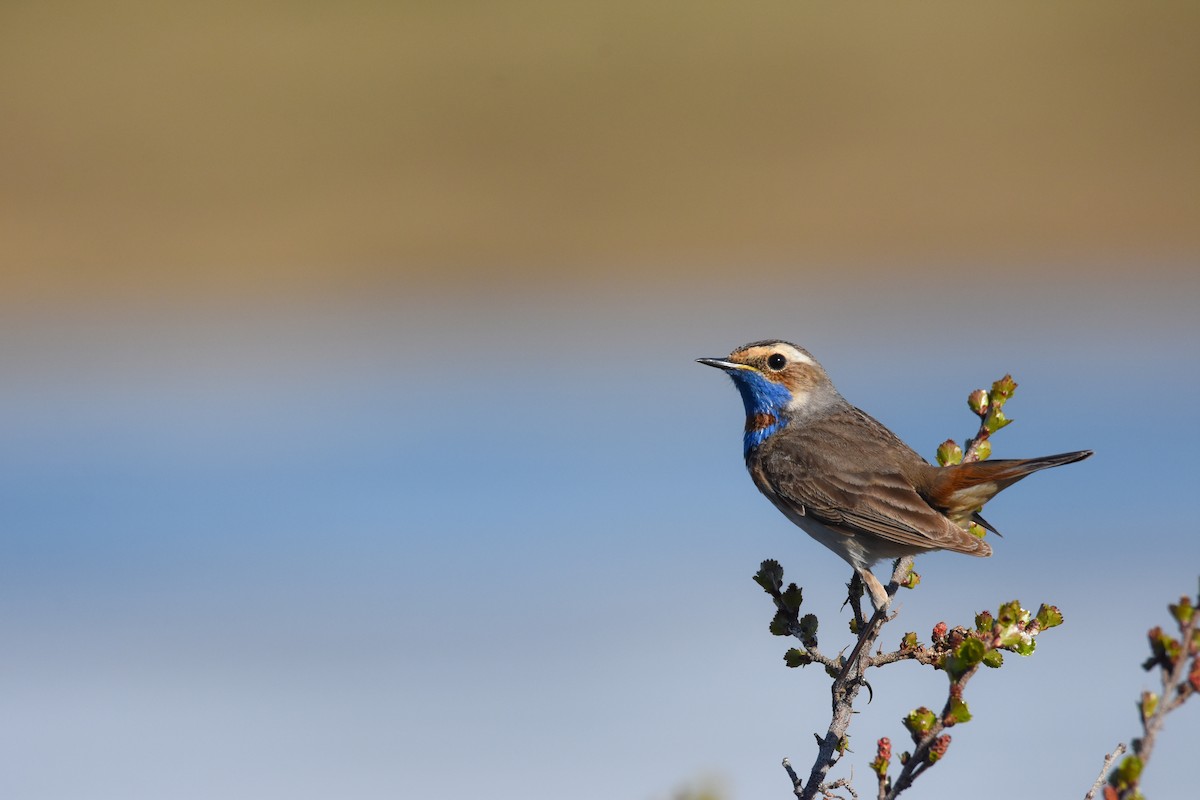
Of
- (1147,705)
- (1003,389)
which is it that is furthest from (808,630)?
(1147,705)

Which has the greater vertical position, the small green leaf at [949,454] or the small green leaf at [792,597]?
the small green leaf at [949,454]

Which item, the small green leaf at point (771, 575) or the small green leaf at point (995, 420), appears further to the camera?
the small green leaf at point (995, 420)

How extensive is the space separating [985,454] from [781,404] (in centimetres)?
191

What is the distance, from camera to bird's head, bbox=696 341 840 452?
26.6 feet

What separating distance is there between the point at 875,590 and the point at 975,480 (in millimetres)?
769

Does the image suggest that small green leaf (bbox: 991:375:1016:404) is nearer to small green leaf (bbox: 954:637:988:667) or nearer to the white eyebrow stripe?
small green leaf (bbox: 954:637:988:667)

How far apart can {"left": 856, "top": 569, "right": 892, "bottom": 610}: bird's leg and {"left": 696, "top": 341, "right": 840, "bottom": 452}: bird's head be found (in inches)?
66.5

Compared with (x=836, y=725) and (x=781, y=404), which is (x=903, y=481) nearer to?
(x=781, y=404)

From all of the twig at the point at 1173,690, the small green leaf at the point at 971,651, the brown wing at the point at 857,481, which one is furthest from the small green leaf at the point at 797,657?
the twig at the point at 1173,690

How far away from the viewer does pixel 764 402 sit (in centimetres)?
816

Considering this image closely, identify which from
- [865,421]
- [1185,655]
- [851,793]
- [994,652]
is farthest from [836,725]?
[865,421]

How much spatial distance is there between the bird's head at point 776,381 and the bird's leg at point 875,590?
1.69 metres

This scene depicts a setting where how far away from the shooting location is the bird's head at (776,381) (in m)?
8.09

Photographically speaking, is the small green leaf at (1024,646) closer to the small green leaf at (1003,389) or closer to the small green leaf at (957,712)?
the small green leaf at (957,712)
